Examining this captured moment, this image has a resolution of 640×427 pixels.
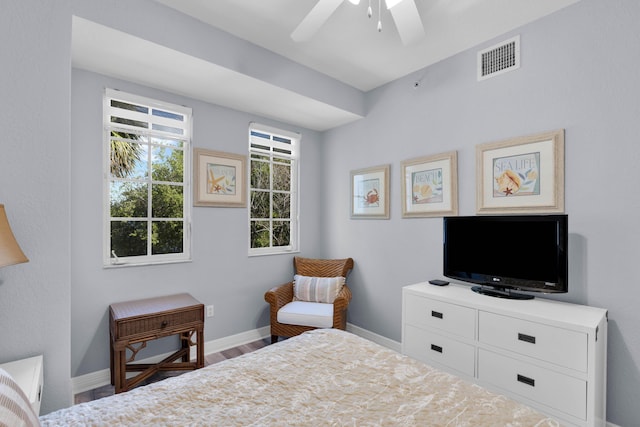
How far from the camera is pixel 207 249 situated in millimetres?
3023

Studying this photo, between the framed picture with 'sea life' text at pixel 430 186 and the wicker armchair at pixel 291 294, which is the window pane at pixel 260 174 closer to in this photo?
the wicker armchair at pixel 291 294

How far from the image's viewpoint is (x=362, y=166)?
351 centimetres

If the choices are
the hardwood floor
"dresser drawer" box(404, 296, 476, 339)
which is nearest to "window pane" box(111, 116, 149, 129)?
the hardwood floor

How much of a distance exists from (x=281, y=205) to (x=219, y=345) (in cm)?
164

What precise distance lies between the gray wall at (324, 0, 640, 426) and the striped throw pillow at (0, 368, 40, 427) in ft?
8.41

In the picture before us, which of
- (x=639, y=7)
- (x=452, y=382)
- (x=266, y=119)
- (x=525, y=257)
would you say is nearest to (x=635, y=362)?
(x=525, y=257)

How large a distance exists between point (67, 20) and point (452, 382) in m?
2.76

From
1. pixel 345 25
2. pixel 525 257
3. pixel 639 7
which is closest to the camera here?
pixel 639 7

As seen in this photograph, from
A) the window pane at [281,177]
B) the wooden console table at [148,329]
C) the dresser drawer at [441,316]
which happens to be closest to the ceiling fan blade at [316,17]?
the window pane at [281,177]

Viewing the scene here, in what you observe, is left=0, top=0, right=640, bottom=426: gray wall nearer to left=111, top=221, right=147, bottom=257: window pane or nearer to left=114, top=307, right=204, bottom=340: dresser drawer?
left=111, top=221, right=147, bottom=257: window pane

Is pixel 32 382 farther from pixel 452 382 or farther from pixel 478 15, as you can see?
pixel 478 15

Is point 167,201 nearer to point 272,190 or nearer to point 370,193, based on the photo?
point 272,190

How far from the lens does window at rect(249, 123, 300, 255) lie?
3457 millimetres

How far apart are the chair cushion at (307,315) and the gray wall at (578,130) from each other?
732 mm
